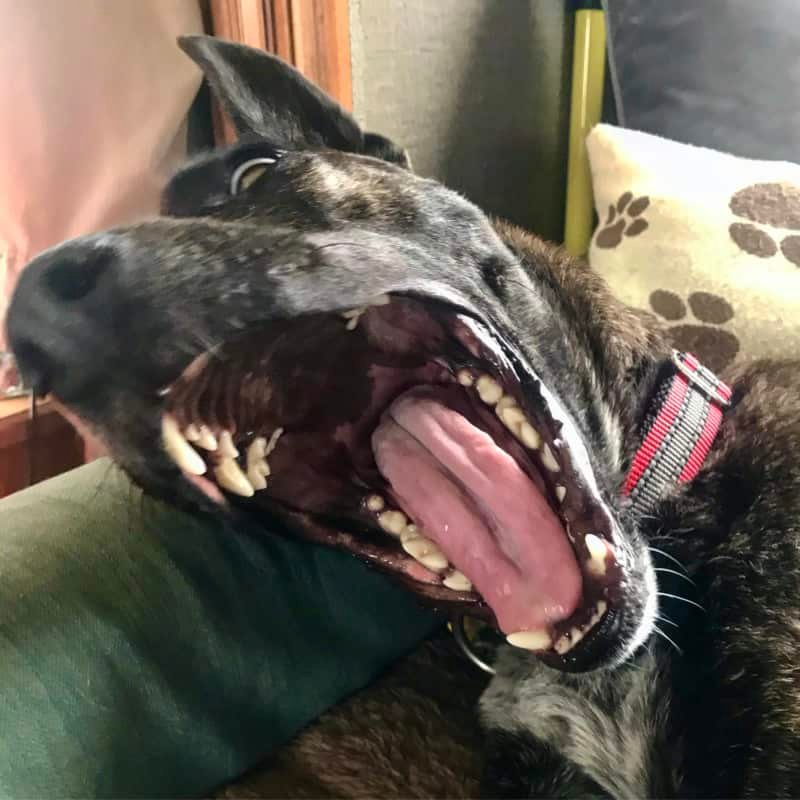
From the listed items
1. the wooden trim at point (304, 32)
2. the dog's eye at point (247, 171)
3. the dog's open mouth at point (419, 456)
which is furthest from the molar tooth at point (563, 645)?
the wooden trim at point (304, 32)

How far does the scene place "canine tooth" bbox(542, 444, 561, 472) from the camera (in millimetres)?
1066

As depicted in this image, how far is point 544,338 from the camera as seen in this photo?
47.9 inches

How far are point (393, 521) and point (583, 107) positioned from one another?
1.57 meters

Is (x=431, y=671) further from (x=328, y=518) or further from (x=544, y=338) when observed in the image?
(x=544, y=338)

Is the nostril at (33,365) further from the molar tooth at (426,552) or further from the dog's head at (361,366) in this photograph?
the molar tooth at (426,552)

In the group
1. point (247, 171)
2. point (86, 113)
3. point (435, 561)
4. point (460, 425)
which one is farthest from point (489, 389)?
point (86, 113)

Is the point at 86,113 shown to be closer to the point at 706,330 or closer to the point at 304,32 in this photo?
the point at 304,32

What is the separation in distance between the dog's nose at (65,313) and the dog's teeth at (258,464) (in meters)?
0.31

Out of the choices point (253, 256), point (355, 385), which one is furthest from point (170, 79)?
point (253, 256)

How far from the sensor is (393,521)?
1.25 metres

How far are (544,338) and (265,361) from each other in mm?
373

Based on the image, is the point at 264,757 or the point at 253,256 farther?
the point at 264,757

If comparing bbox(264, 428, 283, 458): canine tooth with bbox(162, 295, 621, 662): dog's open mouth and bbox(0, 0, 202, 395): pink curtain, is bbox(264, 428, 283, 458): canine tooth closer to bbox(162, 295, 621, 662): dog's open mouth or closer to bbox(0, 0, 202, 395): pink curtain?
bbox(162, 295, 621, 662): dog's open mouth

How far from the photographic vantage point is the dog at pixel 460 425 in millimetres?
959
